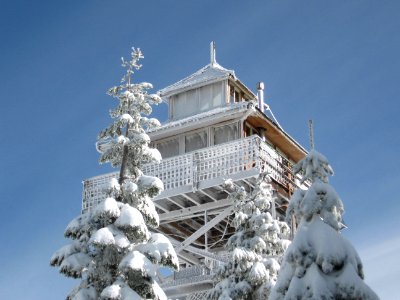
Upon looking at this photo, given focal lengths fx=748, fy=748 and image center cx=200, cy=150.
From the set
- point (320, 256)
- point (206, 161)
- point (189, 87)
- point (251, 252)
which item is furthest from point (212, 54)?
point (320, 256)

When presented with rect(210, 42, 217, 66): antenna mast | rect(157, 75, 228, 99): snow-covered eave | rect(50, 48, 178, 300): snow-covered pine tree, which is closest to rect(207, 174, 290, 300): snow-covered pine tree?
rect(50, 48, 178, 300): snow-covered pine tree

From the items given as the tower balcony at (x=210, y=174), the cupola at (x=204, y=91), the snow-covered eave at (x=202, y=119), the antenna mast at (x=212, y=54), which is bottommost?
the tower balcony at (x=210, y=174)

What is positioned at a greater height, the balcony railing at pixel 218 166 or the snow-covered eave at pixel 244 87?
the snow-covered eave at pixel 244 87

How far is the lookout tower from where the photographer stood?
31.2 meters

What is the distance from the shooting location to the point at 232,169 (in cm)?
3097

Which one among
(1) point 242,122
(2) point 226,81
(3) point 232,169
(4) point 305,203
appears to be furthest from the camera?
(2) point 226,81

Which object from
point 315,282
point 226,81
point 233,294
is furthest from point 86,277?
point 226,81

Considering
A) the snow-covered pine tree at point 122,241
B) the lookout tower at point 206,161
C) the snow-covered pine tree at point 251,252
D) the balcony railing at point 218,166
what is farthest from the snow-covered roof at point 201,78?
the snow-covered pine tree at point 122,241

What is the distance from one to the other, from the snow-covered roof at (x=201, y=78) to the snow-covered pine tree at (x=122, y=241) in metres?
14.7

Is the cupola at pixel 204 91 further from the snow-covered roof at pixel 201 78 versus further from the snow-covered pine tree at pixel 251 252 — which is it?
the snow-covered pine tree at pixel 251 252

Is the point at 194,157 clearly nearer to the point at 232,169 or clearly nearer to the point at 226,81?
the point at 232,169

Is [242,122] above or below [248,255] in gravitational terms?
above

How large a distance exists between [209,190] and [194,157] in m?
1.54

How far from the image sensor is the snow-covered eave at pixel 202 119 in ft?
109
